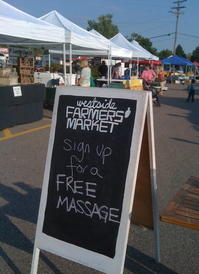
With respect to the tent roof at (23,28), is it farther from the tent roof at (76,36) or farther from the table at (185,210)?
the table at (185,210)

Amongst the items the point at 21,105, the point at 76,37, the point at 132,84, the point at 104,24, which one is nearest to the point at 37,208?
the point at 21,105

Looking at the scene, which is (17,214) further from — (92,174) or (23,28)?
(23,28)

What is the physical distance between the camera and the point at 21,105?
8609 mm

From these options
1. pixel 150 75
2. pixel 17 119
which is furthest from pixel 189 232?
pixel 150 75

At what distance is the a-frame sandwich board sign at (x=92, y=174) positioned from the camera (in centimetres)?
233

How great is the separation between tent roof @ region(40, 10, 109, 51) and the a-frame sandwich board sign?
7.10 m

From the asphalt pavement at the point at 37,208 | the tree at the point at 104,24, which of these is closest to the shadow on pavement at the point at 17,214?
the asphalt pavement at the point at 37,208

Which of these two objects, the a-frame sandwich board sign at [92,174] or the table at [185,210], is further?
the a-frame sandwich board sign at [92,174]

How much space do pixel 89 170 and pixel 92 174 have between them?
0.14 ft

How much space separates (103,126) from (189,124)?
27.1 feet

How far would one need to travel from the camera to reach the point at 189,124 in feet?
33.3

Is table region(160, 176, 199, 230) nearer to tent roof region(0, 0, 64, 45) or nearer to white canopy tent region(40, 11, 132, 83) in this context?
tent roof region(0, 0, 64, 45)

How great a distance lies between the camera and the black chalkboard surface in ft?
7.78

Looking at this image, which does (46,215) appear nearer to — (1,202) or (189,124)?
(1,202)
